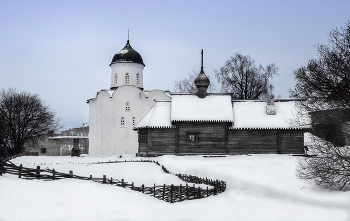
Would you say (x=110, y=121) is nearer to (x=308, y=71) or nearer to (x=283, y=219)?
(x=308, y=71)

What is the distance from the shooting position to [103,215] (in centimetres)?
1003

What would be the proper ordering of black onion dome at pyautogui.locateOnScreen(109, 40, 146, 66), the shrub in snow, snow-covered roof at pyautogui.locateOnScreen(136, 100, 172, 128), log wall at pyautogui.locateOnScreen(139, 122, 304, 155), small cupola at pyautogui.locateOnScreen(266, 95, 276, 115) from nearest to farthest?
the shrub in snow < log wall at pyautogui.locateOnScreen(139, 122, 304, 155) < snow-covered roof at pyautogui.locateOnScreen(136, 100, 172, 128) < small cupola at pyautogui.locateOnScreen(266, 95, 276, 115) < black onion dome at pyautogui.locateOnScreen(109, 40, 146, 66)

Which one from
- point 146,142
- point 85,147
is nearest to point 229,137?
point 146,142

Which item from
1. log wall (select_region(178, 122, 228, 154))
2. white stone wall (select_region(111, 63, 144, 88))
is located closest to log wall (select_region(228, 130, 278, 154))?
log wall (select_region(178, 122, 228, 154))

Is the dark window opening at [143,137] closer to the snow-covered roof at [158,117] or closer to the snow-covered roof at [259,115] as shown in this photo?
the snow-covered roof at [158,117]

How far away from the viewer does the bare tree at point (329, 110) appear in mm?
15508

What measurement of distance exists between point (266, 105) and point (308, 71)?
15160mm

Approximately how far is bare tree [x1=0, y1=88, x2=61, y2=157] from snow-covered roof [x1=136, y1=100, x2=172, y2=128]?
16.2m

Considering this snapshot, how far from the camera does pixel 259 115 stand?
31.8 meters

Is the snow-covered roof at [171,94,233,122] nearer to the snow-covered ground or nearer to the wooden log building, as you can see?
the wooden log building

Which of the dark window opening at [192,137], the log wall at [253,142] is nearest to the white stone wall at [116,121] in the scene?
the dark window opening at [192,137]

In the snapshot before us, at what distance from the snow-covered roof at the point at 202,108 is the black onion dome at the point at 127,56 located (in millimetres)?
13185

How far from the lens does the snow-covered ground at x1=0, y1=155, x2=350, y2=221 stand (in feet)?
32.5

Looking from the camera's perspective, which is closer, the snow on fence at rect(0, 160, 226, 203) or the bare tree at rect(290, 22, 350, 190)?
the snow on fence at rect(0, 160, 226, 203)
